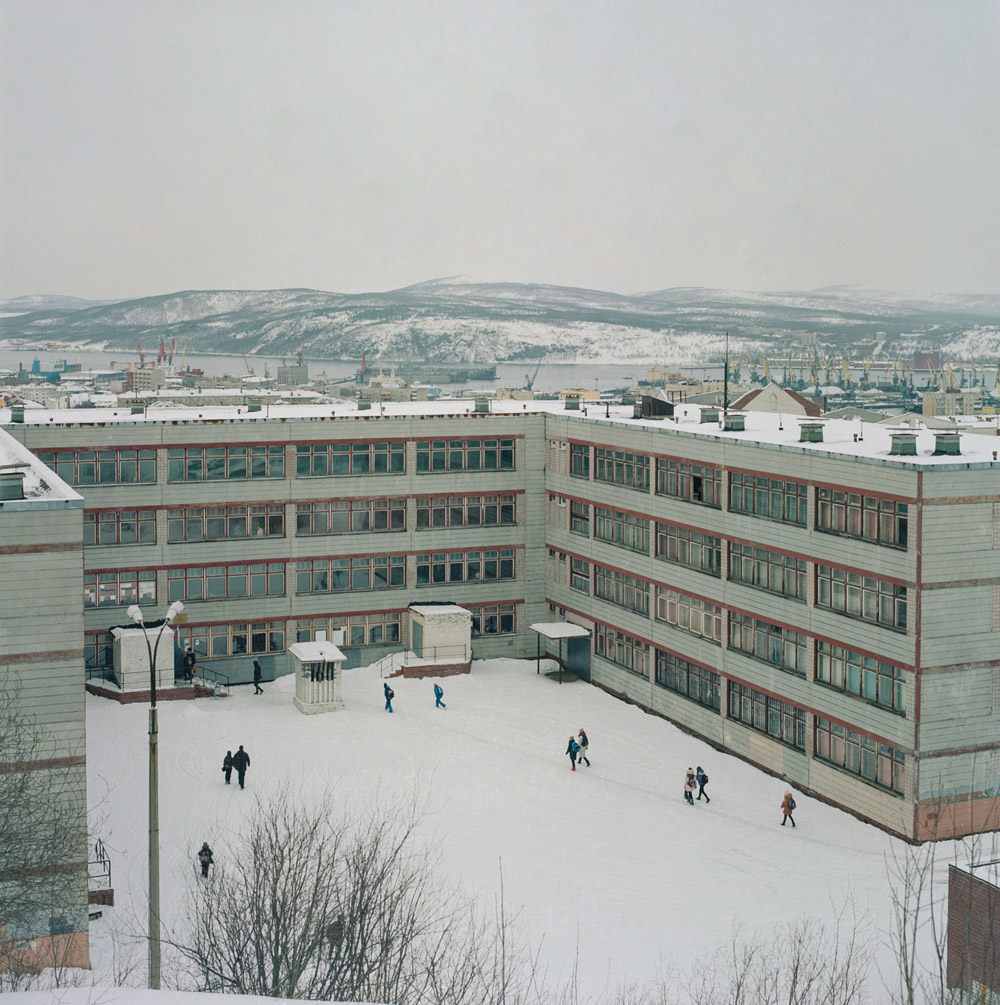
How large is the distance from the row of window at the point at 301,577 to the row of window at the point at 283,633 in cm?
140

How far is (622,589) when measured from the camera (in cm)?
5666

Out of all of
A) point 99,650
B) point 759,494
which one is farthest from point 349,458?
point 759,494

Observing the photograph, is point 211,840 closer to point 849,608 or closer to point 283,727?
point 283,727

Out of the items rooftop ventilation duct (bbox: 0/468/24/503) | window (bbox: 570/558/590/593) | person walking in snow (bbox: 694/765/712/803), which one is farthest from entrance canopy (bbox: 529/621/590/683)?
rooftop ventilation duct (bbox: 0/468/24/503)

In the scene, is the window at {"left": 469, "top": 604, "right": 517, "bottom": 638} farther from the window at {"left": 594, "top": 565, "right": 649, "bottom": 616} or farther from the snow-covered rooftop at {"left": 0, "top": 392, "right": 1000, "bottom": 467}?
the snow-covered rooftop at {"left": 0, "top": 392, "right": 1000, "bottom": 467}

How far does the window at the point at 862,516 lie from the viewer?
4000 cm

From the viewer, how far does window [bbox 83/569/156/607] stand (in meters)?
55.9

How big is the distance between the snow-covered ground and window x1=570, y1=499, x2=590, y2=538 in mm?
8135

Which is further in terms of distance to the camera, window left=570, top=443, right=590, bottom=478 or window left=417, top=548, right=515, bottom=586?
window left=417, top=548, right=515, bottom=586

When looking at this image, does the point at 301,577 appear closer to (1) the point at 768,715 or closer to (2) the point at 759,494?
(2) the point at 759,494

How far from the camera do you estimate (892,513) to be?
4022 centimetres

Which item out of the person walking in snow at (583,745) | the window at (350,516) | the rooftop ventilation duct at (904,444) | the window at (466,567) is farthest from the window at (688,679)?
the window at (350,516)

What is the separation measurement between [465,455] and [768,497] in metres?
19.5

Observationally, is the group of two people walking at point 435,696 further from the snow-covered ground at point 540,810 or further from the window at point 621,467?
the window at point 621,467
